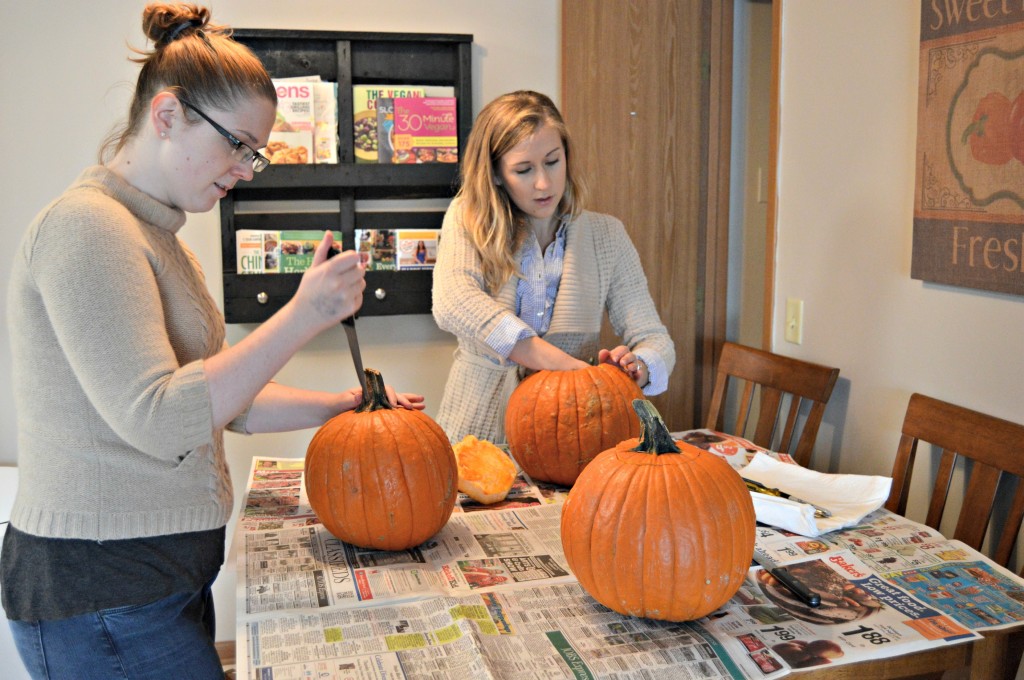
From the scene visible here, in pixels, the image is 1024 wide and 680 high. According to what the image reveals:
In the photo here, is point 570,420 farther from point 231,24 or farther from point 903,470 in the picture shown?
point 231,24

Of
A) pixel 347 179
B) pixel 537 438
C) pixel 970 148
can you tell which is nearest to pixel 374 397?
pixel 537 438

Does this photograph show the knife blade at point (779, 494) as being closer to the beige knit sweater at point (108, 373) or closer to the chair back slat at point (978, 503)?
the chair back slat at point (978, 503)

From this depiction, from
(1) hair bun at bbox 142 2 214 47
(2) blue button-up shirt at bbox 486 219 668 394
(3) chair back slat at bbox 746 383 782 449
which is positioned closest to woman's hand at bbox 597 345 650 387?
(2) blue button-up shirt at bbox 486 219 668 394

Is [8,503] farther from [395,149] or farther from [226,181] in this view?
[226,181]

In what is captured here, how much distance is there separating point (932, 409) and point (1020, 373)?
20 cm

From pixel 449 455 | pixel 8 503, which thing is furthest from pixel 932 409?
pixel 8 503

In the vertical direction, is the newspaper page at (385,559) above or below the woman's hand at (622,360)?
below

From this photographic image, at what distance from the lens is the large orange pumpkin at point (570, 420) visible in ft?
5.64

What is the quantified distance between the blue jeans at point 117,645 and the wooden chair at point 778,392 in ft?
5.33

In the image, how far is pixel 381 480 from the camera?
55.4 inches

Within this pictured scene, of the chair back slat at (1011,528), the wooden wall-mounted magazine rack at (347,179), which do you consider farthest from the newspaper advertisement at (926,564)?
the wooden wall-mounted magazine rack at (347,179)

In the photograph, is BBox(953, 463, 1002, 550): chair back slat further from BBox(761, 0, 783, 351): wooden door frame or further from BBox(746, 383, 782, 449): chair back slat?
BBox(761, 0, 783, 351): wooden door frame

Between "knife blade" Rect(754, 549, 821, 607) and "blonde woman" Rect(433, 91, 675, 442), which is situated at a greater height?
"blonde woman" Rect(433, 91, 675, 442)

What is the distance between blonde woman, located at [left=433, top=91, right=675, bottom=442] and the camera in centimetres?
202
